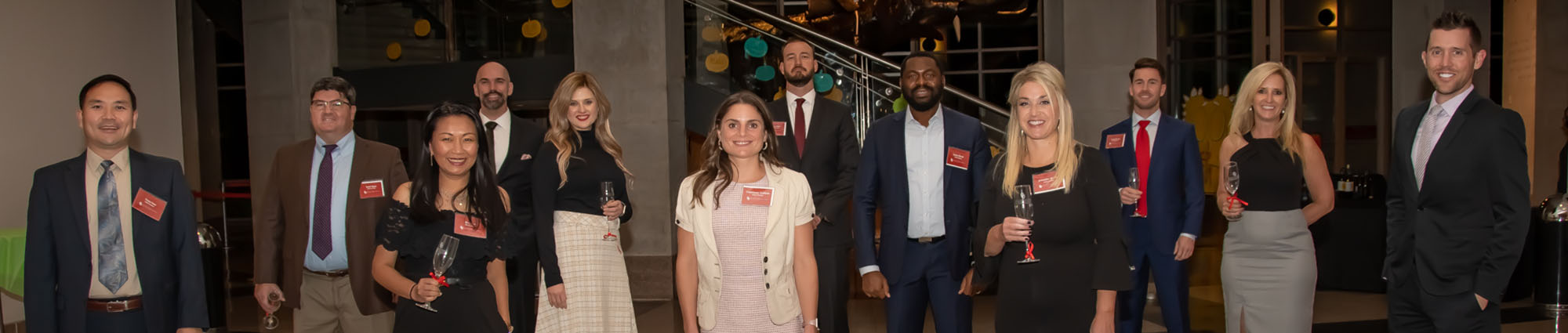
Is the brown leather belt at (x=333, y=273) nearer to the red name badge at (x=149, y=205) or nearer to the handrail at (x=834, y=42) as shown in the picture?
the red name badge at (x=149, y=205)

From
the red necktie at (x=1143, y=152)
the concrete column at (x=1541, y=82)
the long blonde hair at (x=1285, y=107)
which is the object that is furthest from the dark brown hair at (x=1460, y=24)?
the concrete column at (x=1541, y=82)

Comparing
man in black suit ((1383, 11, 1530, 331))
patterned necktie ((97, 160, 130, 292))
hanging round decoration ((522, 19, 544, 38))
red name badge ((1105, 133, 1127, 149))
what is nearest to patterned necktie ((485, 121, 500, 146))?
patterned necktie ((97, 160, 130, 292))

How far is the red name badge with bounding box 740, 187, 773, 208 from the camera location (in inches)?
115

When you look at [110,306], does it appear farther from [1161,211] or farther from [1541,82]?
[1541,82]

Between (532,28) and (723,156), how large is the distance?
19.8 feet

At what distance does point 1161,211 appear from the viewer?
4.23 metres

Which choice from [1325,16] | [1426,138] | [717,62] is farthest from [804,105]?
[1325,16]

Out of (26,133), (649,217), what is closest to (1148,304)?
(649,217)

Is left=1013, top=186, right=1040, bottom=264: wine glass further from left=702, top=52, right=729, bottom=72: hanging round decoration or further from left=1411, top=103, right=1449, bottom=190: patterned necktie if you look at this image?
left=702, top=52, right=729, bottom=72: hanging round decoration

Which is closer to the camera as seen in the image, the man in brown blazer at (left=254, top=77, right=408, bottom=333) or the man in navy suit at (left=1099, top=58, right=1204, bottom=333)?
the man in brown blazer at (left=254, top=77, right=408, bottom=333)

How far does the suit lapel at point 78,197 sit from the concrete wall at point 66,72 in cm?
303

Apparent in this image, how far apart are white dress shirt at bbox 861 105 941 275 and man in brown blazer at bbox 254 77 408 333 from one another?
1820mm

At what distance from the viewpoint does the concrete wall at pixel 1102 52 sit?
7.40 m

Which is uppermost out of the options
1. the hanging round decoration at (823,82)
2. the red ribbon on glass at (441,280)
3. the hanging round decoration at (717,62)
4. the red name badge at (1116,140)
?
the hanging round decoration at (717,62)
